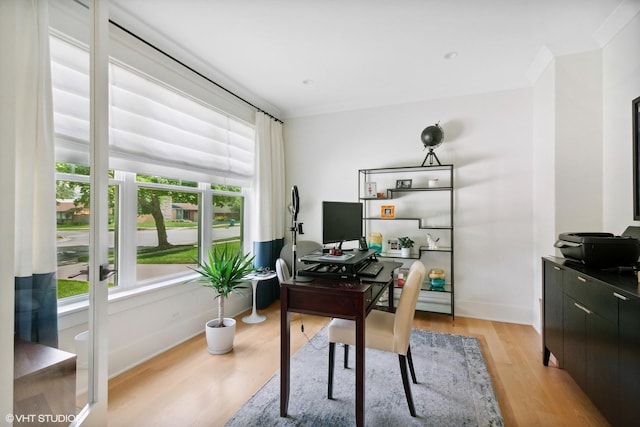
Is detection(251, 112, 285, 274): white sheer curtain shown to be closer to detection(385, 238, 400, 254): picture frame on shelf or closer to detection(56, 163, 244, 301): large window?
detection(56, 163, 244, 301): large window

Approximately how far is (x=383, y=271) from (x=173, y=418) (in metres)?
1.56

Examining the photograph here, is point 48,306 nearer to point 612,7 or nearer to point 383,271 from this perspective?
point 383,271

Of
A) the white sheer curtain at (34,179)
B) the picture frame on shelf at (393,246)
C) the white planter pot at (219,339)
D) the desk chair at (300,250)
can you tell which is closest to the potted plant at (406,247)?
the picture frame on shelf at (393,246)

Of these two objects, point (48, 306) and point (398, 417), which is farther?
point (398, 417)

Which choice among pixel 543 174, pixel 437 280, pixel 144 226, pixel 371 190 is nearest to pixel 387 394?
pixel 437 280

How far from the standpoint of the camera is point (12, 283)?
40.8 inches

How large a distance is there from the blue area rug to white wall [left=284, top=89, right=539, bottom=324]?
3.26 ft

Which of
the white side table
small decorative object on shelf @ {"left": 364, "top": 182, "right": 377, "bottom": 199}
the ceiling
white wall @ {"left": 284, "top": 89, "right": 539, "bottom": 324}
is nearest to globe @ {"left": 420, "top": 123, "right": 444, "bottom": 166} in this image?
white wall @ {"left": 284, "top": 89, "right": 539, "bottom": 324}

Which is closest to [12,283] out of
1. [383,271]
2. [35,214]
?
[35,214]

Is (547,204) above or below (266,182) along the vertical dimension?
below

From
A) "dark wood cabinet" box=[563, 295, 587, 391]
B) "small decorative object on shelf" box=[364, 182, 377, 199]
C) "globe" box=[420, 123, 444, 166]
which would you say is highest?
"globe" box=[420, 123, 444, 166]

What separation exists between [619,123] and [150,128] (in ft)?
11.9

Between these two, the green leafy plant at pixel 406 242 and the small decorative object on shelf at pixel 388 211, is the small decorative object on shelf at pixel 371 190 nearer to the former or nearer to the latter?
the small decorative object on shelf at pixel 388 211

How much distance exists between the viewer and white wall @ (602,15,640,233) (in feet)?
6.43
